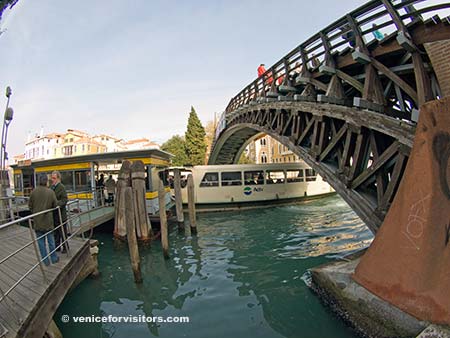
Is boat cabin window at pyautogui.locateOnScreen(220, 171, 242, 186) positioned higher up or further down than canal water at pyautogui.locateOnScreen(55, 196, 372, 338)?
higher up

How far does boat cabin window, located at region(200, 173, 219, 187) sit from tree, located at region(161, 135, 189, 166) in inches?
939

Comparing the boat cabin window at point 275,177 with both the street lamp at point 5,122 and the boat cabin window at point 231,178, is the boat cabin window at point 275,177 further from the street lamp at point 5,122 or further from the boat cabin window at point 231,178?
the street lamp at point 5,122

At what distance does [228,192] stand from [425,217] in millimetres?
14512

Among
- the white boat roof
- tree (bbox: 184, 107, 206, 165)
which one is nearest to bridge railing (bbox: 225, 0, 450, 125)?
the white boat roof

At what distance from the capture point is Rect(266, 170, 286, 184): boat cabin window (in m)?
18.5

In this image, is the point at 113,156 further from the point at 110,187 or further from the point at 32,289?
the point at 32,289

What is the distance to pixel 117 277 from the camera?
711cm

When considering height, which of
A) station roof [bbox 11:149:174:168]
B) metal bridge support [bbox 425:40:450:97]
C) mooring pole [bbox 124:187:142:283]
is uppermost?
metal bridge support [bbox 425:40:450:97]

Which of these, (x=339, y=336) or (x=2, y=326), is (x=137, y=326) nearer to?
(x=2, y=326)

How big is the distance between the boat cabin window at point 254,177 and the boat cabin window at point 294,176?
85.6 inches

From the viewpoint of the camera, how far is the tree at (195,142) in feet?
137

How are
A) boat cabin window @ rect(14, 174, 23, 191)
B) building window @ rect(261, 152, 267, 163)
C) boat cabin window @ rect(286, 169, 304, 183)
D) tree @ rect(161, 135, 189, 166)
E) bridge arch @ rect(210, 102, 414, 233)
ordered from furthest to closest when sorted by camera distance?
building window @ rect(261, 152, 267, 163) → tree @ rect(161, 135, 189, 166) → boat cabin window @ rect(286, 169, 304, 183) → boat cabin window @ rect(14, 174, 23, 191) → bridge arch @ rect(210, 102, 414, 233)

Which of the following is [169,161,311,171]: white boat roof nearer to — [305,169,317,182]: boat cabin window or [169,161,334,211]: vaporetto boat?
[169,161,334,211]: vaporetto boat

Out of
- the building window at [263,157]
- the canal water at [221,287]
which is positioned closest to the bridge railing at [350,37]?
the canal water at [221,287]
